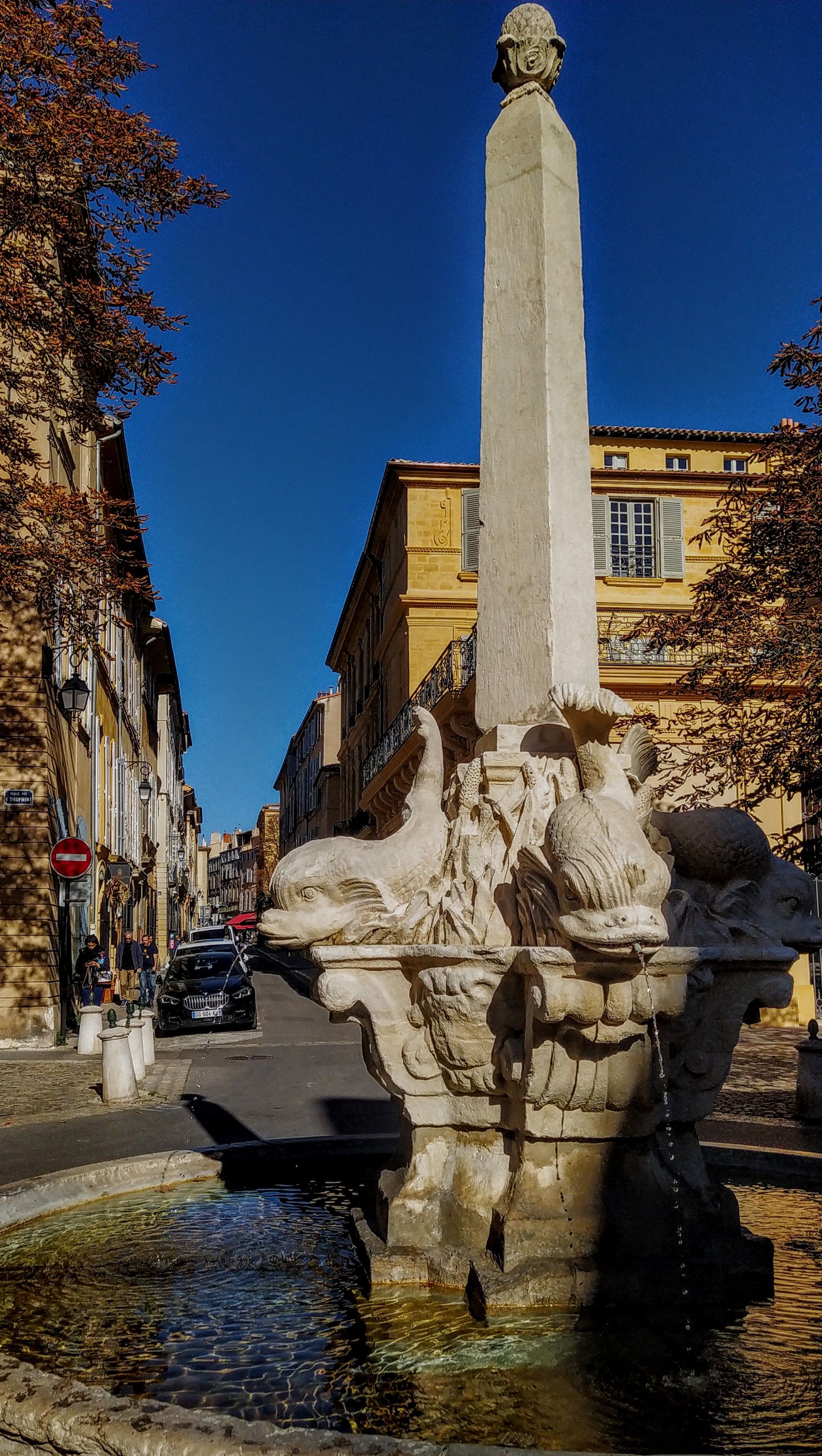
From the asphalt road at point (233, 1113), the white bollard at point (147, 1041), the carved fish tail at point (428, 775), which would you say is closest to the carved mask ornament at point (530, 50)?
the carved fish tail at point (428, 775)

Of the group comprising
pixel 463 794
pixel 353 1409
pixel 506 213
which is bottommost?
pixel 353 1409

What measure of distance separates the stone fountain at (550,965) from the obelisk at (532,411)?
0.06 ft

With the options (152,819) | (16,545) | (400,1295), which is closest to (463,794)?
(400,1295)

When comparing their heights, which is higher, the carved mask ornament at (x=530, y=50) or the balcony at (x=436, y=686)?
the balcony at (x=436, y=686)

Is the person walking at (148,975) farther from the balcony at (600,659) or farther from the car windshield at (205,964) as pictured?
the balcony at (600,659)

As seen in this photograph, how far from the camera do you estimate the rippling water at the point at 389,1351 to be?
3250mm

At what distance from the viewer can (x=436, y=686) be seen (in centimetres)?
2636

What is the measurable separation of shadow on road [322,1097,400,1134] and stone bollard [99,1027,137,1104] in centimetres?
172

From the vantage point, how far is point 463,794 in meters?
4.88

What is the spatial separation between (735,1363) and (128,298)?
10.7 metres

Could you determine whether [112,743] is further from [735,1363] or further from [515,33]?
[735,1363]

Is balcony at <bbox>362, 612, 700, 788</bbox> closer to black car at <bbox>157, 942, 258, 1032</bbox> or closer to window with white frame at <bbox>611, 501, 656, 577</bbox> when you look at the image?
window with white frame at <bbox>611, 501, 656, 577</bbox>

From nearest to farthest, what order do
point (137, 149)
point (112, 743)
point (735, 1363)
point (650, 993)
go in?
point (735, 1363), point (650, 993), point (137, 149), point (112, 743)

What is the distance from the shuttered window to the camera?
28.1 m
